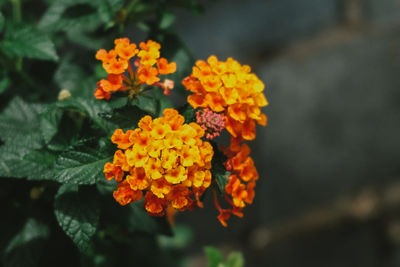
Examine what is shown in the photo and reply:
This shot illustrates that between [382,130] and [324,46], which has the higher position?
[324,46]

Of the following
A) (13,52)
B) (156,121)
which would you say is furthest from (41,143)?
(156,121)

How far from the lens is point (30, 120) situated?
0.82 m

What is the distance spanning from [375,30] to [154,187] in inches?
55.1

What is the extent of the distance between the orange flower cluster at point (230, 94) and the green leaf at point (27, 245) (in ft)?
1.27

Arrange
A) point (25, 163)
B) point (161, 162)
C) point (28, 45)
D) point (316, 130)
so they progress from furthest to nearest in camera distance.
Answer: point (316, 130) < point (28, 45) < point (25, 163) < point (161, 162)

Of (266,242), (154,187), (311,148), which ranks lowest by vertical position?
(266,242)

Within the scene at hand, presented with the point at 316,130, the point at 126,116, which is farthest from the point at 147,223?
the point at 316,130

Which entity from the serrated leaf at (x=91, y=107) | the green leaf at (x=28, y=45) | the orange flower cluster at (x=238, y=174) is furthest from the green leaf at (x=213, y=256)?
the green leaf at (x=28, y=45)

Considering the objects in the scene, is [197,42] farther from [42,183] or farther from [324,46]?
[42,183]

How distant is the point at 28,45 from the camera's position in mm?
802

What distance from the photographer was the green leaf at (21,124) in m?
0.75

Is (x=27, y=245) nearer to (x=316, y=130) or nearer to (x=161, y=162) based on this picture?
(x=161, y=162)

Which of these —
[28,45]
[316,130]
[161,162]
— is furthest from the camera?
[316,130]

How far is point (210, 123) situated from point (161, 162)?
0.09 m
